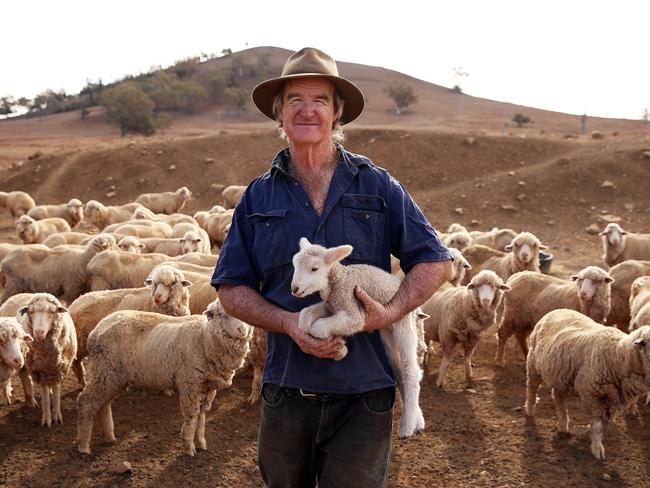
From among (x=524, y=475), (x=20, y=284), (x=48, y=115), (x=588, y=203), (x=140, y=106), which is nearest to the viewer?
(x=524, y=475)

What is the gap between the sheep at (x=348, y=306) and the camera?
275 cm

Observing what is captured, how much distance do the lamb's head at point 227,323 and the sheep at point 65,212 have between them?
14.2m

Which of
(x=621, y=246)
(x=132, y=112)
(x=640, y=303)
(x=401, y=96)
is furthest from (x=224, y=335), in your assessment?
(x=401, y=96)

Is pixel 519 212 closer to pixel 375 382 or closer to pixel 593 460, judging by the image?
pixel 593 460

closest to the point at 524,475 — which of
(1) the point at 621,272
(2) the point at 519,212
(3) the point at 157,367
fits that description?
(3) the point at 157,367

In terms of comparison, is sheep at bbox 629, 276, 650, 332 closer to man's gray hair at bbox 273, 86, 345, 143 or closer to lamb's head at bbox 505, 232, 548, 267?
lamb's head at bbox 505, 232, 548, 267

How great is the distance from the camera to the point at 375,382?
288cm

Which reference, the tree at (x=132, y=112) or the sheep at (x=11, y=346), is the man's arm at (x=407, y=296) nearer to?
the sheep at (x=11, y=346)

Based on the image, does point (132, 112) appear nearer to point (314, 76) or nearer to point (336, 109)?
point (336, 109)

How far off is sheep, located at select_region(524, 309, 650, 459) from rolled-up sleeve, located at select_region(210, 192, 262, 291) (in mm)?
4162

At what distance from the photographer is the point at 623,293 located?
9.41m

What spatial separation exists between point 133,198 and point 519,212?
47.2 feet

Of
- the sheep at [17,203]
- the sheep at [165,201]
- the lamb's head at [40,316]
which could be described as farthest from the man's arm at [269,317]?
the sheep at [17,203]

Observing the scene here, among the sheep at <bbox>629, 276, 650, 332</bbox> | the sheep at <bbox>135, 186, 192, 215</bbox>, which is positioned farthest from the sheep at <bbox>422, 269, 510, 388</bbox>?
the sheep at <bbox>135, 186, 192, 215</bbox>
